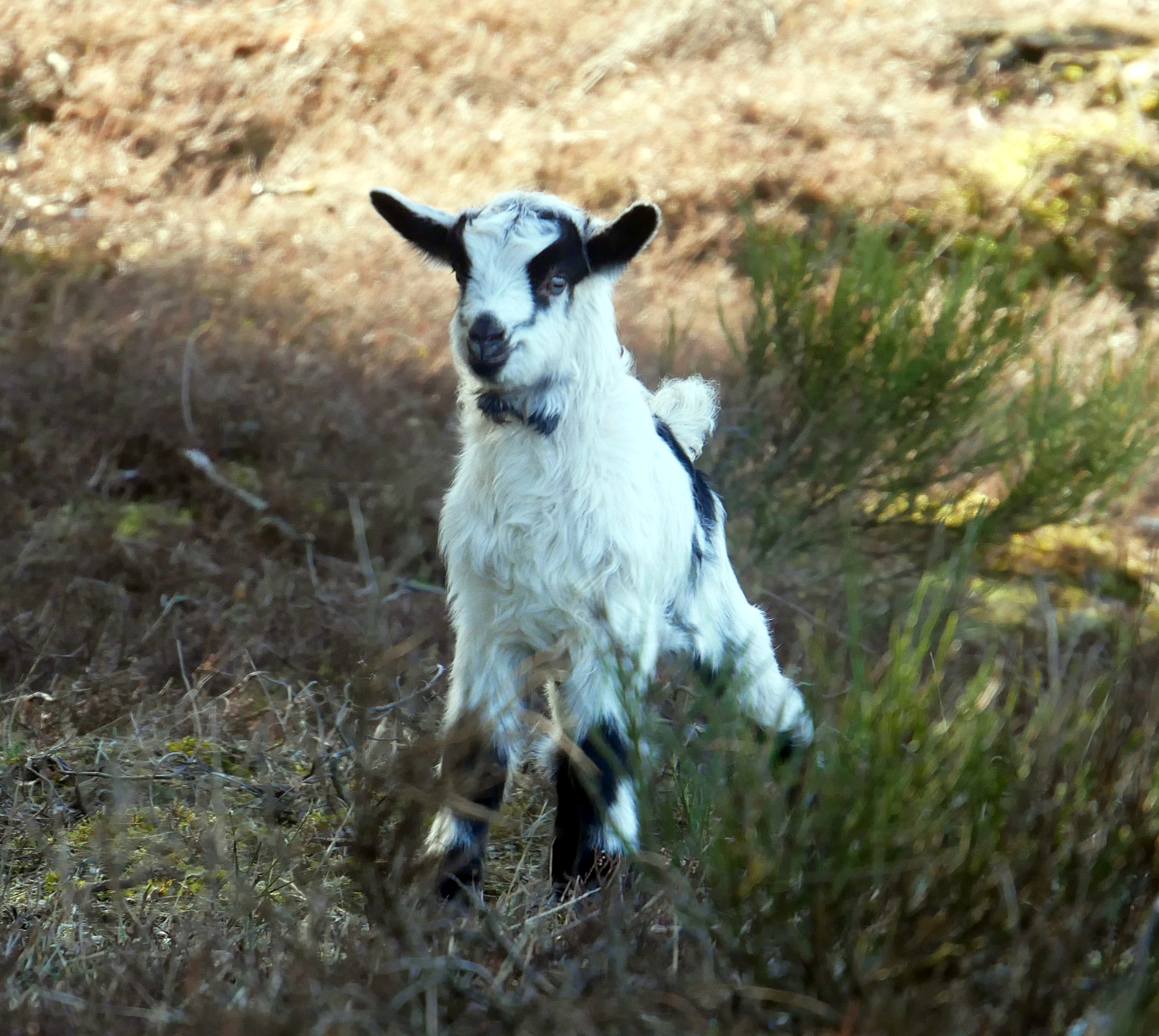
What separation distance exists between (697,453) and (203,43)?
400 inches

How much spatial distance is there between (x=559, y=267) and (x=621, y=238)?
0.75 ft

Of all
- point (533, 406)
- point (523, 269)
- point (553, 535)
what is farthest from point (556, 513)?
point (523, 269)

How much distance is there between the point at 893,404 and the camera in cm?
678

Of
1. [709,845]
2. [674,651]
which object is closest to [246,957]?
[709,845]

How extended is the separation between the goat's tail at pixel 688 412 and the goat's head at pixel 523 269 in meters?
0.66

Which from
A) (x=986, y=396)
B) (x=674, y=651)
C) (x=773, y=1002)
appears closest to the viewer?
(x=773, y=1002)

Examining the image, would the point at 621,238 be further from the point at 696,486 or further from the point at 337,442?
the point at 337,442

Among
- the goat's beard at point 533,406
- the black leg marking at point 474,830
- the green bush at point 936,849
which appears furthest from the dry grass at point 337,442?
the goat's beard at point 533,406

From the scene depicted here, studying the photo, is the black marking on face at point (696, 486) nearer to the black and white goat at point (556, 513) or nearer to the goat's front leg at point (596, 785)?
the black and white goat at point (556, 513)

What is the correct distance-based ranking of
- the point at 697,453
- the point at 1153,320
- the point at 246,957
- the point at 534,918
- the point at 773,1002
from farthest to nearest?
the point at 1153,320 < the point at 697,453 < the point at 534,918 < the point at 246,957 < the point at 773,1002

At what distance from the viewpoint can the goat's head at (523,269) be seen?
3389mm

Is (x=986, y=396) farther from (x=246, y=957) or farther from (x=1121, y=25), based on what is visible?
(x=1121, y=25)

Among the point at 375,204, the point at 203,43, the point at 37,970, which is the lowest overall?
the point at 203,43

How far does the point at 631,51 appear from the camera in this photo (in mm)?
14367
